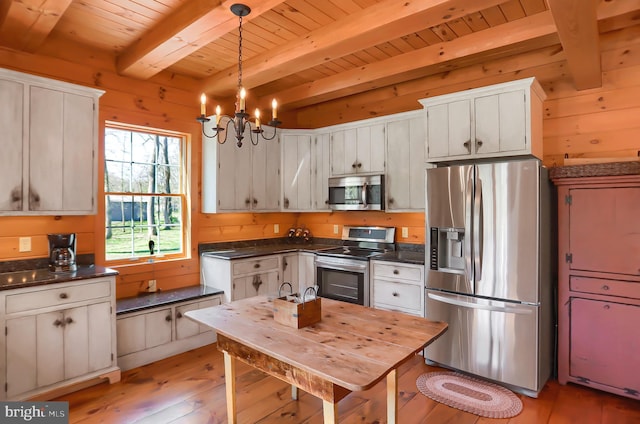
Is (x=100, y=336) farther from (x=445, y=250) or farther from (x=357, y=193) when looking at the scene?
(x=445, y=250)

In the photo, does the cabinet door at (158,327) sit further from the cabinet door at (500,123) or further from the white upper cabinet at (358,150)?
the cabinet door at (500,123)

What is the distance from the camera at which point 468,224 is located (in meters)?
2.98

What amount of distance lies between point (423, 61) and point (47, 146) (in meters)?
3.25

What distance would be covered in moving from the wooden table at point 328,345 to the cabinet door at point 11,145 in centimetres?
173

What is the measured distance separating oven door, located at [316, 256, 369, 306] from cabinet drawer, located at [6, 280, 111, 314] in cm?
212

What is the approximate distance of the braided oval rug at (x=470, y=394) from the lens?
101 inches

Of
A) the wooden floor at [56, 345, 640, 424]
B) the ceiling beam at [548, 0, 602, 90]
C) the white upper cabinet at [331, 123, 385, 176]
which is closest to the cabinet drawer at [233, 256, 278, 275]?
the wooden floor at [56, 345, 640, 424]

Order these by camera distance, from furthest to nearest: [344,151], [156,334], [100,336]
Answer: [344,151] < [156,334] < [100,336]

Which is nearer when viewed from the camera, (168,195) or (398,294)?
(398,294)

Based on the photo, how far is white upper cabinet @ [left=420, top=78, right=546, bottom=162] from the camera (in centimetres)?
289

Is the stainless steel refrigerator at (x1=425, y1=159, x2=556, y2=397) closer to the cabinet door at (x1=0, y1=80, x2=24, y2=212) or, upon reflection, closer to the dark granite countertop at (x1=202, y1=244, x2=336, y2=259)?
the dark granite countertop at (x1=202, y1=244, x2=336, y2=259)

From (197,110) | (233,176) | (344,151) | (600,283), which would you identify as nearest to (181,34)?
(197,110)

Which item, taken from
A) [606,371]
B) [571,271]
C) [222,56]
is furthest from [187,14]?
[606,371]

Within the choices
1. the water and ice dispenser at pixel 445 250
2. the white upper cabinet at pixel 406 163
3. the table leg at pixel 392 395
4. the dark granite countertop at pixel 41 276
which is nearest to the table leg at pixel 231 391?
the table leg at pixel 392 395
